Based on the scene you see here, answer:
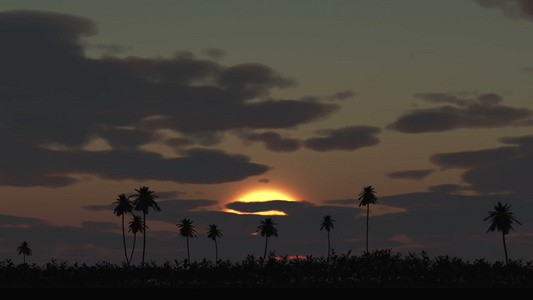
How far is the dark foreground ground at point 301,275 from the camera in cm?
6812

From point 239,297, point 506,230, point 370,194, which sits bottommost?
point 239,297

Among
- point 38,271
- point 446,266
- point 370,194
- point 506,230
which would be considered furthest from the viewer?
point 370,194

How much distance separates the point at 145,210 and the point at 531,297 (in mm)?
87174

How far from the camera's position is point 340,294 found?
4731 cm

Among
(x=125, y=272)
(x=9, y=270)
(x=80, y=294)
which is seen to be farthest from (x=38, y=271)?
(x=80, y=294)

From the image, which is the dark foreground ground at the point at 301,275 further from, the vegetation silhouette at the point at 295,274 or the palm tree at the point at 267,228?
the palm tree at the point at 267,228

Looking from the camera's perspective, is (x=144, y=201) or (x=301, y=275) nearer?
(x=301, y=275)

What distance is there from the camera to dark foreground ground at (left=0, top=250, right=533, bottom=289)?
224ft

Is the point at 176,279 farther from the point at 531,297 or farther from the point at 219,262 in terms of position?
the point at 531,297

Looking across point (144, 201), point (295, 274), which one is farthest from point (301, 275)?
point (144, 201)

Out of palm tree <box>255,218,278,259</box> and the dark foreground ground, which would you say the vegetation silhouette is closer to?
the dark foreground ground

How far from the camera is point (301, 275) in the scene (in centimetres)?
6862

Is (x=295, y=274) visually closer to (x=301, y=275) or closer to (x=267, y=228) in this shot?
(x=301, y=275)

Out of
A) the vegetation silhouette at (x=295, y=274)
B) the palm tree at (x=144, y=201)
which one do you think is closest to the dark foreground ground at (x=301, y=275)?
the vegetation silhouette at (x=295, y=274)
